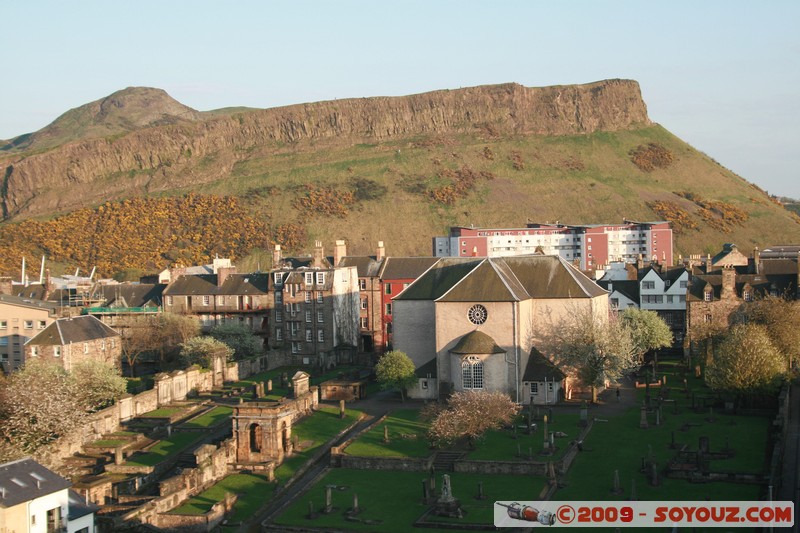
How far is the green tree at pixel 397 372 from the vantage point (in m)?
62.0

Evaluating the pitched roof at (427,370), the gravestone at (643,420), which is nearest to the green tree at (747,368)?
the gravestone at (643,420)

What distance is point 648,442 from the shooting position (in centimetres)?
4819

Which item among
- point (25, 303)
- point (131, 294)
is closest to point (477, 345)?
point (25, 303)

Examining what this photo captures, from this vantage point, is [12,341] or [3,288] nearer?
[12,341]

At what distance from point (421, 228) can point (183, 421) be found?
115568 millimetres

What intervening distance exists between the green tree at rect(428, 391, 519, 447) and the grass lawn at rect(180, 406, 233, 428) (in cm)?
1482

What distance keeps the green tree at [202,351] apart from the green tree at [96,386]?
403 inches

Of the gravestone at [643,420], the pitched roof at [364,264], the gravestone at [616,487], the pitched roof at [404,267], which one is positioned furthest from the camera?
the pitched roof at [364,264]

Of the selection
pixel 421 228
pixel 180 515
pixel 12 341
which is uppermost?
pixel 421 228

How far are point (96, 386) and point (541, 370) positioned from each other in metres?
29.2

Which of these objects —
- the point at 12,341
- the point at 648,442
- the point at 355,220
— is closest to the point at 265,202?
the point at 355,220

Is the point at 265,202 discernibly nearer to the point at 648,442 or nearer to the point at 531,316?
the point at 531,316

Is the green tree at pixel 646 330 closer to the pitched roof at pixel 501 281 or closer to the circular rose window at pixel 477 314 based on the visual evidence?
the pitched roof at pixel 501 281

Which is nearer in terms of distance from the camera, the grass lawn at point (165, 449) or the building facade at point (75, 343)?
the grass lawn at point (165, 449)
